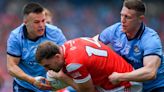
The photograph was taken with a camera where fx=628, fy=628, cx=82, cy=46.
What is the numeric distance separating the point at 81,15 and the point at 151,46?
7.43 meters

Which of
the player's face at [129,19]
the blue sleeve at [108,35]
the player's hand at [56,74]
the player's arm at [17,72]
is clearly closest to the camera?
the player's hand at [56,74]

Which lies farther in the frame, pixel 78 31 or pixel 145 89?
pixel 78 31

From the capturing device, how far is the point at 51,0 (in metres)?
13.7

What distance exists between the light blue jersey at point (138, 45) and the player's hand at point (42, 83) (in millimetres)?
706

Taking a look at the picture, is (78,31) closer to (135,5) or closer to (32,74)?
(32,74)

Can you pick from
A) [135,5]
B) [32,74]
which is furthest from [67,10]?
[135,5]

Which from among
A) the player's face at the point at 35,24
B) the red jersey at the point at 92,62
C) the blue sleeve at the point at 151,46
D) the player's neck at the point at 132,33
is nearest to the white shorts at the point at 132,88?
the red jersey at the point at 92,62

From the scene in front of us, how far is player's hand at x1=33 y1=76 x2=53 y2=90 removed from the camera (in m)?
6.40

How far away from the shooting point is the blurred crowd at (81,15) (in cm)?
1292

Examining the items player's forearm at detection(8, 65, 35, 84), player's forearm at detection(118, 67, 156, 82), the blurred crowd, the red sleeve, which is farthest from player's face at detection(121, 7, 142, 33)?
the blurred crowd

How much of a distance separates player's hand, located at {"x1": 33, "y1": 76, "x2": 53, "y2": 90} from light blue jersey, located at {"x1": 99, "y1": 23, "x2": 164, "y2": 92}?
706 mm

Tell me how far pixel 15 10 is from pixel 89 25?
5.45ft

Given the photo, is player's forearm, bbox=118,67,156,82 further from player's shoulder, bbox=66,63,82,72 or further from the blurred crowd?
the blurred crowd

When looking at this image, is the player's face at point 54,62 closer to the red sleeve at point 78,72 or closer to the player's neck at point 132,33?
the red sleeve at point 78,72
